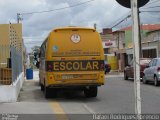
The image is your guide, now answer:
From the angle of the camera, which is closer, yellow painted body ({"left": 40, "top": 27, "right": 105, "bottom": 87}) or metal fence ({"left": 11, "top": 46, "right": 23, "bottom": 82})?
yellow painted body ({"left": 40, "top": 27, "right": 105, "bottom": 87})

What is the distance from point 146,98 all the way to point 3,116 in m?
7.24

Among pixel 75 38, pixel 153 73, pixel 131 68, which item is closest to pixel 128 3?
pixel 75 38

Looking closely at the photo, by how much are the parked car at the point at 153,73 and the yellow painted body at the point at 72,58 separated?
313 inches

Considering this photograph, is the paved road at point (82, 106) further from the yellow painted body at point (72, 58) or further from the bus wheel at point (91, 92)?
the yellow painted body at point (72, 58)

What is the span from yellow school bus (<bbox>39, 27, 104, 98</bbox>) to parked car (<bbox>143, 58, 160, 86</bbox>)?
7935mm

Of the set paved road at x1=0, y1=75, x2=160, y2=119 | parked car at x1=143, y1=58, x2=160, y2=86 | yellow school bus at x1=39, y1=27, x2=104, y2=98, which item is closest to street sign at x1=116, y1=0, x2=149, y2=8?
paved road at x1=0, y1=75, x2=160, y2=119

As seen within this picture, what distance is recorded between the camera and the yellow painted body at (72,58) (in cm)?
1698

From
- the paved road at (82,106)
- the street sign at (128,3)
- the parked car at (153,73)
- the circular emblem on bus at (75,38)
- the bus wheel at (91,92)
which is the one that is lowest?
the paved road at (82,106)

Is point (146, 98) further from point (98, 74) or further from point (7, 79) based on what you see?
point (7, 79)

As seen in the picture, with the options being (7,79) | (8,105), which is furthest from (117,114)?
(7,79)

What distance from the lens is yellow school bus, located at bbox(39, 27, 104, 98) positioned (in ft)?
55.7

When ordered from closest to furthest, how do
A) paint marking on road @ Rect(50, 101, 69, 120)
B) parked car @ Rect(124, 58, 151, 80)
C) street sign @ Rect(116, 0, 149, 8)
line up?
street sign @ Rect(116, 0, 149, 8) → paint marking on road @ Rect(50, 101, 69, 120) → parked car @ Rect(124, 58, 151, 80)

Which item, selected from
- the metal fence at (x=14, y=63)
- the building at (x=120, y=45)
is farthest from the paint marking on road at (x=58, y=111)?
the building at (x=120, y=45)

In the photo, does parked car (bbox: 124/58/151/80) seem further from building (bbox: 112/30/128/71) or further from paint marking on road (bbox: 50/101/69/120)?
building (bbox: 112/30/128/71)
